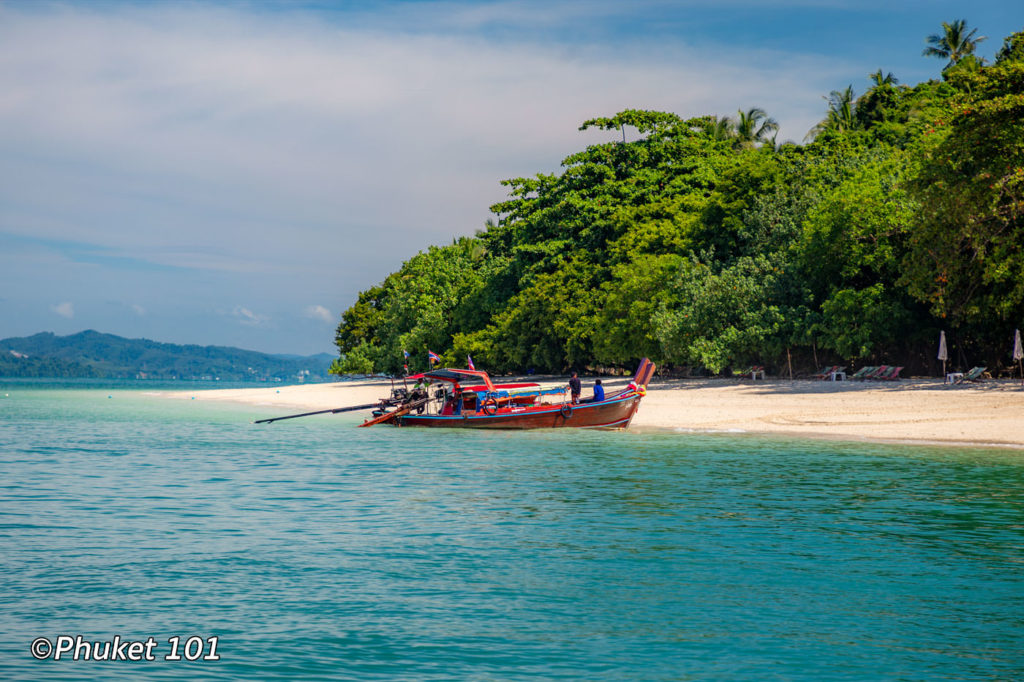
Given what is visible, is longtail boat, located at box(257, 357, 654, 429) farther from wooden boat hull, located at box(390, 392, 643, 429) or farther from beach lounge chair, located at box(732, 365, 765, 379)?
beach lounge chair, located at box(732, 365, 765, 379)

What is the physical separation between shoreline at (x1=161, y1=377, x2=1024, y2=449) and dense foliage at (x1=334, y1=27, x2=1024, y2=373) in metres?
3.03

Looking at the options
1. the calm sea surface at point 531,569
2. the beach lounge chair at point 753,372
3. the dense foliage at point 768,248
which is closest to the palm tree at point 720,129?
the dense foliage at point 768,248

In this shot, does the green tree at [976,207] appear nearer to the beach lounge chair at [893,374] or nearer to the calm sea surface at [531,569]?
the beach lounge chair at [893,374]

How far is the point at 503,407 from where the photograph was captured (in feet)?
116

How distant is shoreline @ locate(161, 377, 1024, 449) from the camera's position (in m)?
27.5

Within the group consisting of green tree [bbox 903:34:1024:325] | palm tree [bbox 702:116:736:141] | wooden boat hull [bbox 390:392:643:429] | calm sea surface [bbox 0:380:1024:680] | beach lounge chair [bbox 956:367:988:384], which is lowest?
calm sea surface [bbox 0:380:1024:680]

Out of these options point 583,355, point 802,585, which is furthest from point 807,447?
point 583,355

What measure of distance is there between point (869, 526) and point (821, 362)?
33.1 m

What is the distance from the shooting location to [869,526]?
1470cm

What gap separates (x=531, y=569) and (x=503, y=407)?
76.8 ft

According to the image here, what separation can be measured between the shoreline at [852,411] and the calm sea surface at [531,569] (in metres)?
4.09

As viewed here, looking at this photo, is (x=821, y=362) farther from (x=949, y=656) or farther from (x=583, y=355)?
(x=949, y=656)

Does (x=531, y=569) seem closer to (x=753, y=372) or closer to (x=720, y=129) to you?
(x=753, y=372)

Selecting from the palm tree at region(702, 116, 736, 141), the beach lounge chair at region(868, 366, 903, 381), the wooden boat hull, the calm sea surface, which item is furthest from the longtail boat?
the palm tree at region(702, 116, 736, 141)
